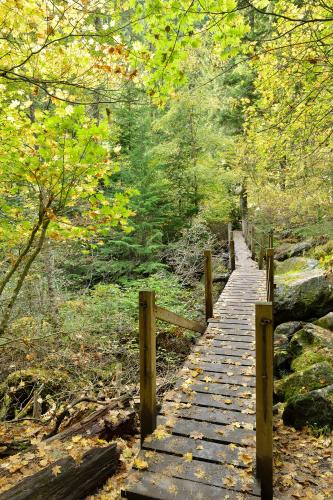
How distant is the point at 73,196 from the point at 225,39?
269 cm

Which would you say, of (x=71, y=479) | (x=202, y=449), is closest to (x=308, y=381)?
(x=202, y=449)

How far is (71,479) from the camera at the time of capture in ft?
9.64

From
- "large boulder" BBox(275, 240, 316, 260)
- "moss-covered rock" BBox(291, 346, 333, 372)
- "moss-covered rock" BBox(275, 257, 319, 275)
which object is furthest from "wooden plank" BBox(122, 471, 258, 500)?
"large boulder" BBox(275, 240, 316, 260)

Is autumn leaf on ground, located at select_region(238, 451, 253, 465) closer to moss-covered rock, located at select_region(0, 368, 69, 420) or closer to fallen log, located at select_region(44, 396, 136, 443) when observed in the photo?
fallen log, located at select_region(44, 396, 136, 443)

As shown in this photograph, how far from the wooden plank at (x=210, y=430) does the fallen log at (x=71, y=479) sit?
65 cm

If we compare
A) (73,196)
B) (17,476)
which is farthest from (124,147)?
(17,476)

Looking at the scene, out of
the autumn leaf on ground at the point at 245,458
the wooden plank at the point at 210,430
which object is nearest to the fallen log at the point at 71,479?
the wooden plank at the point at 210,430

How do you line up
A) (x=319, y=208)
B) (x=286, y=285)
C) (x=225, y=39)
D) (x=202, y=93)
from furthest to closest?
(x=202, y=93)
(x=319, y=208)
(x=286, y=285)
(x=225, y=39)

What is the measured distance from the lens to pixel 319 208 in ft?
42.5

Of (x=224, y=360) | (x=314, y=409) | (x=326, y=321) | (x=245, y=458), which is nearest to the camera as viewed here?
(x=245, y=458)

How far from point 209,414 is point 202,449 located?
0.65 m

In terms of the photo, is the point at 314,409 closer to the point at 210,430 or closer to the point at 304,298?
the point at 210,430

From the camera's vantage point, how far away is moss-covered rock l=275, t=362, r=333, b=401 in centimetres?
501

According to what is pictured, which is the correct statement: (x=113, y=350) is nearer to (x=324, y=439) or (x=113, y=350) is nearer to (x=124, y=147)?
(x=324, y=439)
